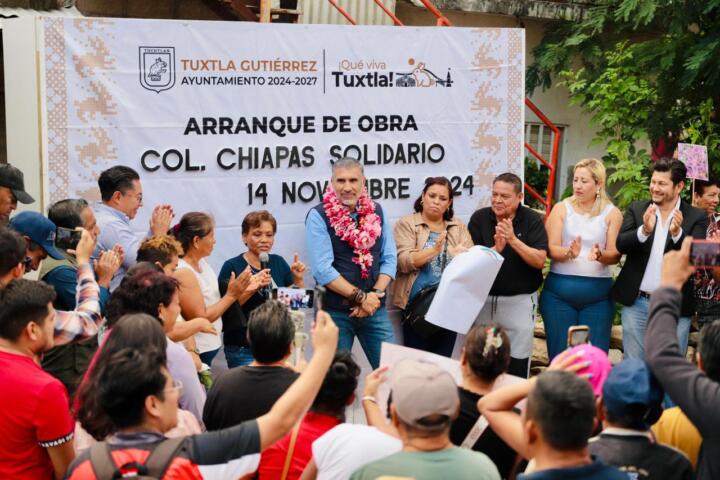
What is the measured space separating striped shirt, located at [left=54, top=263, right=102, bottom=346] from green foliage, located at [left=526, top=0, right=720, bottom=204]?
657cm

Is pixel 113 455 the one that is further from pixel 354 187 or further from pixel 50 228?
pixel 354 187

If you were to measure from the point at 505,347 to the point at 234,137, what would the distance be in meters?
3.58

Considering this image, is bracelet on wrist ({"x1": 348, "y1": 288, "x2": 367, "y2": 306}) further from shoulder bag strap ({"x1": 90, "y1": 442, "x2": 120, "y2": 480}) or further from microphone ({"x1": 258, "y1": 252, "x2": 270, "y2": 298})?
shoulder bag strap ({"x1": 90, "y1": 442, "x2": 120, "y2": 480})

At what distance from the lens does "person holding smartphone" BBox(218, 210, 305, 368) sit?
6.40 m

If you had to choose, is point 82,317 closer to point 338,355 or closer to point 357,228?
point 338,355

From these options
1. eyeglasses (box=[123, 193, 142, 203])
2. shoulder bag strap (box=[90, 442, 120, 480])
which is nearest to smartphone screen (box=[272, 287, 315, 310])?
eyeglasses (box=[123, 193, 142, 203])

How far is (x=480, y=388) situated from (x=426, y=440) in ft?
2.99

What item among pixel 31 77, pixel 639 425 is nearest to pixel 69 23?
pixel 31 77

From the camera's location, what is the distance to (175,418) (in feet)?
10.8

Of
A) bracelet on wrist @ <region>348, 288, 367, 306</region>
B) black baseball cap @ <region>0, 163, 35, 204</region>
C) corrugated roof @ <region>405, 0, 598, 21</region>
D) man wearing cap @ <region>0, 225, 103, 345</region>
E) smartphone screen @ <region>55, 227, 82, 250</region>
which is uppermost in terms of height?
corrugated roof @ <region>405, 0, 598, 21</region>

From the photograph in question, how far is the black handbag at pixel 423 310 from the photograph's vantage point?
23.2 feet

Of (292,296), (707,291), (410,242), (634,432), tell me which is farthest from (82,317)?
(707,291)

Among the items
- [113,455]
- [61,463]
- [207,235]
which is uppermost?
[207,235]

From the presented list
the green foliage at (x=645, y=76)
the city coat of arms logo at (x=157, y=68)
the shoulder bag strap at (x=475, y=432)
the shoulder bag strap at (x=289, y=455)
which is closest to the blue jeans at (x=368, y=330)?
the city coat of arms logo at (x=157, y=68)
